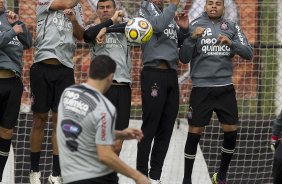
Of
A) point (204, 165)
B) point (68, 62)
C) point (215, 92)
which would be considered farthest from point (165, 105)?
point (204, 165)

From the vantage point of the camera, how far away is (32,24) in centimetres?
1145

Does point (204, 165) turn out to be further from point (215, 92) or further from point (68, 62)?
point (68, 62)

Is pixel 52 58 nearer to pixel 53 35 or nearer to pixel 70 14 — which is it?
pixel 53 35

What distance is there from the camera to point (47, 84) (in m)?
8.55

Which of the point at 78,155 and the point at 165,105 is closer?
the point at 78,155

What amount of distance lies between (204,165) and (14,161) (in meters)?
2.41

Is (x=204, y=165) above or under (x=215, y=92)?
under

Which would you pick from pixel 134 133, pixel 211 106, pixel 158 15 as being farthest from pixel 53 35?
pixel 134 133

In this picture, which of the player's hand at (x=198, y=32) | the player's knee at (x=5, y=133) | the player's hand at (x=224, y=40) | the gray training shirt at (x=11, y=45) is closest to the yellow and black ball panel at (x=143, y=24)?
the player's hand at (x=198, y=32)

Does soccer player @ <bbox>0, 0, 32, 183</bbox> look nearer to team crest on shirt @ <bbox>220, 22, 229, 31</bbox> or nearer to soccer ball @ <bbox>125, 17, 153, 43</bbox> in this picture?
soccer ball @ <bbox>125, 17, 153, 43</bbox>

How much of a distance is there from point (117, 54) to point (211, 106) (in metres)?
1.13

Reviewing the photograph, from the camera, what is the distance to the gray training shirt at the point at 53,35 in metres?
8.51

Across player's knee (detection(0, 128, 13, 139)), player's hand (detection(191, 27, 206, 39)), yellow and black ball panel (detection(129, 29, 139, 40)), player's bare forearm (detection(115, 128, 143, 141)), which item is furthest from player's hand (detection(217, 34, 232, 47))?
player's bare forearm (detection(115, 128, 143, 141))

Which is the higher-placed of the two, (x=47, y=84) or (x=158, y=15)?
(x=158, y=15)
